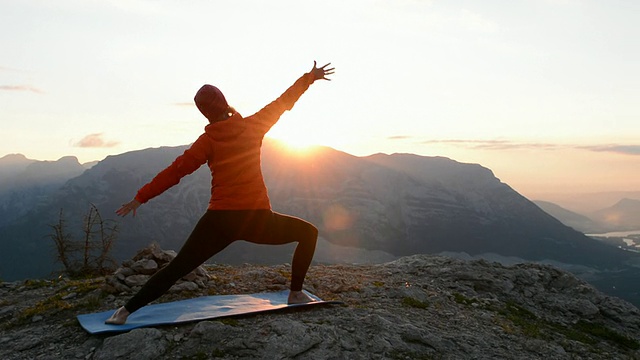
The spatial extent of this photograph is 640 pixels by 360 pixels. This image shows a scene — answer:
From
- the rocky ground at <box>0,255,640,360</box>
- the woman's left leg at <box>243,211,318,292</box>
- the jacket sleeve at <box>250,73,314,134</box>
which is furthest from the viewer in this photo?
the jacket sleeve at <box>250,73,314,134</box>

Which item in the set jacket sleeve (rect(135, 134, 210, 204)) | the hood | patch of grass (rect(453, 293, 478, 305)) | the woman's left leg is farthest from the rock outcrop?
patch of grass (rect(453, 293, 478, 305))

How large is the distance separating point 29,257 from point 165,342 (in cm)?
22893

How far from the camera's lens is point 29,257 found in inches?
7795

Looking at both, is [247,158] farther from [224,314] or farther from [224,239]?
[224,314]

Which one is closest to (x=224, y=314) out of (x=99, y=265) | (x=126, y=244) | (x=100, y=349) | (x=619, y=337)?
(x=100, y=349)

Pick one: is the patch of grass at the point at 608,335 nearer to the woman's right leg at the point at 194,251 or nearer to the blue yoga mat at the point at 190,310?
the blue yoga mat at the point at 190,310

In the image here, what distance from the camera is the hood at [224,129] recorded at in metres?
6.81

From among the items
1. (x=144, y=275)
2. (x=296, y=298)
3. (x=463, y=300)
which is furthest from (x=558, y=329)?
(x=144, y=275)

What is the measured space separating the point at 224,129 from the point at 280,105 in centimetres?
103

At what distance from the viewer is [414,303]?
1000 cm

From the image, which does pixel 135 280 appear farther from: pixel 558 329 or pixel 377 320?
pixel 558 329

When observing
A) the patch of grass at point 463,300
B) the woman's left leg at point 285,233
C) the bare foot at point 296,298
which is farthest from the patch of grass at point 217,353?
the patch of grass at point 463,300

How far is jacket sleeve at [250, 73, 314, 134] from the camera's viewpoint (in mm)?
7155

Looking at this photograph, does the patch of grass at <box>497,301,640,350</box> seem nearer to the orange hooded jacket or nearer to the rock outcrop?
the orange hooded jacket
